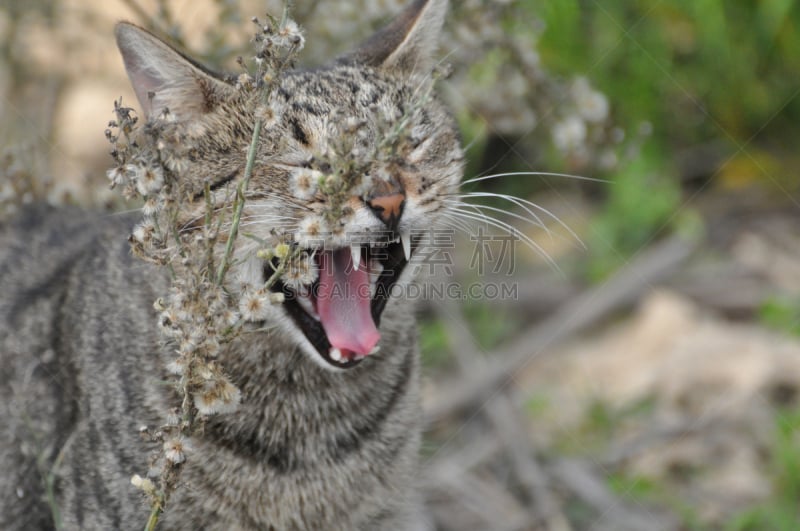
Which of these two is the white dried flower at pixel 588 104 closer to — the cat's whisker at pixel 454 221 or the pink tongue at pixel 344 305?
the cat's whisker at pixel 454 221

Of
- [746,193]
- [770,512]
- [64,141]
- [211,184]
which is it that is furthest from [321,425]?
[64,141]

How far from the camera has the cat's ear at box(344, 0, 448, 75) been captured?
252 cm

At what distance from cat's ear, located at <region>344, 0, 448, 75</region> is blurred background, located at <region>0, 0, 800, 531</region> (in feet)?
1.36

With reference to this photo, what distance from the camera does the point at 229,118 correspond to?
2297 mm

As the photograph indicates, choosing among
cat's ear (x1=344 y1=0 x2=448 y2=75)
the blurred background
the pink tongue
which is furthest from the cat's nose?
cat's ear (x1=344 y1=0 x2=448 y2=75)

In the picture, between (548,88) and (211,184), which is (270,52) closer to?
(211,184)

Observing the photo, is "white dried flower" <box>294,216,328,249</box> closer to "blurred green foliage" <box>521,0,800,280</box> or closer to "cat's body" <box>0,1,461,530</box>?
"cat's body" <box>0,1,461,530</box>

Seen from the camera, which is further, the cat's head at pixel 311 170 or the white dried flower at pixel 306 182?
the cat's head at pixel 311 170

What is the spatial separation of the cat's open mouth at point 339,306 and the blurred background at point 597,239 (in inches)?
14.0

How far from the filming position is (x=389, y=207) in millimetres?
2039

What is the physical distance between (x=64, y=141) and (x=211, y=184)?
3.83 meters

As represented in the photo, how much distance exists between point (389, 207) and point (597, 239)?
282cm

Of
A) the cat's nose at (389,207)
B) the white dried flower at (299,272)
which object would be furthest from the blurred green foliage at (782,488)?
the white dried flower at (299,272)

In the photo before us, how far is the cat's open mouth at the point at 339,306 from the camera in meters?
2.15
